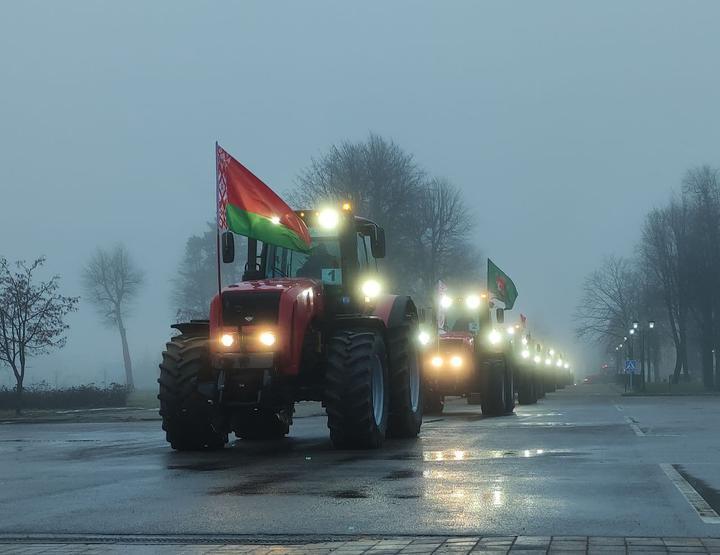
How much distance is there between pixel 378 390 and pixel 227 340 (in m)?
2.47

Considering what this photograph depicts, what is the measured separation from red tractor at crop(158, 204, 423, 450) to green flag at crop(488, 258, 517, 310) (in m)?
13.2

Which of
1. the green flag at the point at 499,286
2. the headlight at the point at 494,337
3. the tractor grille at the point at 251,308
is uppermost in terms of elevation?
the green flag at the point at 499,286

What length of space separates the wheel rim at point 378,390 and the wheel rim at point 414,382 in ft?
5.83

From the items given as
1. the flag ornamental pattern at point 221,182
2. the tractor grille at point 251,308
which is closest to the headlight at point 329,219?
the flag ornamental pattern at point 221,182

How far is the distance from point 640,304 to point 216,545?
86076mm

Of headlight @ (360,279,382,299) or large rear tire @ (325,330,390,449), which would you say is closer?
large rear tire @ (325,330,390,449)

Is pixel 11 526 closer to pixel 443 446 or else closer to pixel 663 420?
pixel 443 446

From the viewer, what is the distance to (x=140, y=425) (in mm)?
26938

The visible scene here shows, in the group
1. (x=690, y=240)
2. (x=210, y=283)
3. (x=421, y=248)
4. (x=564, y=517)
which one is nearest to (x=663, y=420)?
(x=564, y=517)

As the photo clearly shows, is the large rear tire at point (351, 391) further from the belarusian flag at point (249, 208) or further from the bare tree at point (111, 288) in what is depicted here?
the bare tree at point (111, 288)

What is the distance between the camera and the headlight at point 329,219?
17.5 m

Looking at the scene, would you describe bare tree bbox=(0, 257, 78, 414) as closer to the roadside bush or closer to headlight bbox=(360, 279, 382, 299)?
the roadside bush

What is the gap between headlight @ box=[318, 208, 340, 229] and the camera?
57.6ft

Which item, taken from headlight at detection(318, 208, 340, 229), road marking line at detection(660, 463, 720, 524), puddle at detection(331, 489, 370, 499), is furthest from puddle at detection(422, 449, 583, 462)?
headlight at detection(318, 208, 340, 229)
